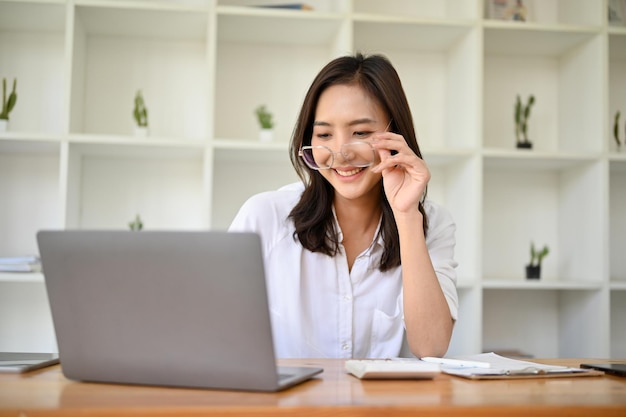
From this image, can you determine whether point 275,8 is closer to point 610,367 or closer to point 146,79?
point 146,79

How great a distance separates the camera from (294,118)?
324 cm

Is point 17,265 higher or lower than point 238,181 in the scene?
lower

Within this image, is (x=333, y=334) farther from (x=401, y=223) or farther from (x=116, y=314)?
(x=116, y=314)

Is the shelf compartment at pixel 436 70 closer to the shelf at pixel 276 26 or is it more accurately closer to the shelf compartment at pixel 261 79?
the shelf at pixel 276 26

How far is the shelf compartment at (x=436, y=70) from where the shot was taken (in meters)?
2.98

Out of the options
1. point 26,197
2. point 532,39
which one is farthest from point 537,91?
point 26,197

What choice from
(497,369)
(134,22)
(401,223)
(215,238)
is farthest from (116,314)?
(134,22)

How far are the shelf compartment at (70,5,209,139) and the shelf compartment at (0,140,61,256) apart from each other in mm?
244

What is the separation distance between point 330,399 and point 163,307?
0.83 ft

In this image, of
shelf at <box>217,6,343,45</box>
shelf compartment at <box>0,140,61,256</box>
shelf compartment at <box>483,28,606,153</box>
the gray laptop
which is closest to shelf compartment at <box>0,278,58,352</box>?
shelf compartment at <box>0,140,61,256</box>

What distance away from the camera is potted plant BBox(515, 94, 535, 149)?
3.16 meters

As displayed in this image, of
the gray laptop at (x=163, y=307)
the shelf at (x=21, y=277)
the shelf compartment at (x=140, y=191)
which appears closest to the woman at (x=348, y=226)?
the gray laptop at (x=163, y=307)

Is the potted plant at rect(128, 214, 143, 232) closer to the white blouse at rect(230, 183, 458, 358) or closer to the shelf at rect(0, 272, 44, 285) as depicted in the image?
the shelf at rect(0, 272, 44, 285)

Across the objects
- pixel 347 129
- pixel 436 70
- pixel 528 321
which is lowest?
pixel 528 321
